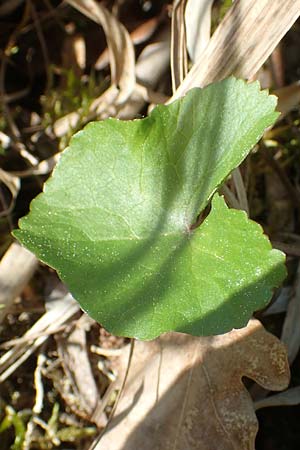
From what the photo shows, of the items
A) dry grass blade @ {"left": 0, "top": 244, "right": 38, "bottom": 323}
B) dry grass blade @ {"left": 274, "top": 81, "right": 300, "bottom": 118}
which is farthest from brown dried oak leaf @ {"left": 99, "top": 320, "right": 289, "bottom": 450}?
dry grass blade @ {"left": 274, "top": 81, "right": 300, "bottom": 118}

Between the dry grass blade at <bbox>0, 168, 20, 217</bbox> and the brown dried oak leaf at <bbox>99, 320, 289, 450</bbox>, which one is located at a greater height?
the dry grass blade at <bbox>0, 168, 20, 217</bbox>

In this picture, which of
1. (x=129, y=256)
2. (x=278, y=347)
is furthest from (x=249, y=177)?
(x=129, y=256)

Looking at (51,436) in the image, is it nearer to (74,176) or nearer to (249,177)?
(74,176)

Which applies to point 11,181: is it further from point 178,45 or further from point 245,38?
point 245,38

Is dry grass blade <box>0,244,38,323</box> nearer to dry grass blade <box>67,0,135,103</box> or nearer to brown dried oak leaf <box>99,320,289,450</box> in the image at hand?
brown dried oak leaf <box>99,320,289,450</box>

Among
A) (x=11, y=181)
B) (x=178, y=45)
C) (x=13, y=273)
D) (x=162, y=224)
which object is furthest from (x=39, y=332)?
(x=178, y=45)

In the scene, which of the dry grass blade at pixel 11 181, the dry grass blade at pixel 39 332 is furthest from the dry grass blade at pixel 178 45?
the dry grass blade at pixel 39 332

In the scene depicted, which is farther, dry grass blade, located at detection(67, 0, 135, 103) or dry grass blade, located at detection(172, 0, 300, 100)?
dry grass blade, located at detection(67, 0, 135, 103)

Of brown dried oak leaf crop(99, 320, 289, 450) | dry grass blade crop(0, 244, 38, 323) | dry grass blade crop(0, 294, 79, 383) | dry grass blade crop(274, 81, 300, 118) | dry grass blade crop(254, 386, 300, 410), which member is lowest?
dry grass blade crop(254, 386, 300, 410)
